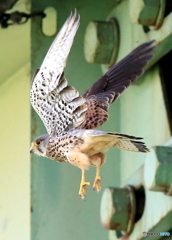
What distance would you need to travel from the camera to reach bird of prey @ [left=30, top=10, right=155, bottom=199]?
3521mm

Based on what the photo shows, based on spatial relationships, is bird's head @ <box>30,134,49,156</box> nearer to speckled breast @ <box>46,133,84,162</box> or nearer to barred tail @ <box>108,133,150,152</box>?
speckled breast @ <box>46,133,84,162</box>

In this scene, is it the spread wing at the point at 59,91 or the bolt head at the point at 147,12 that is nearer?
the spread wing at the point at 59,91

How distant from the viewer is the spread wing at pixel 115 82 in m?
3.78

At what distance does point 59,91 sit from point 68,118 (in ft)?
0.42

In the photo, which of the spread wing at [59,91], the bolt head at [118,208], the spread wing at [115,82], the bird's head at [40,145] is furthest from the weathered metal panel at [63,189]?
the spread wing at [59,91]

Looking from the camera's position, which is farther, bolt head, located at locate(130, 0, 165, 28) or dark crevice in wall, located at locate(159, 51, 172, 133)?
dark crevice in wall, located at locate(159, 51, 172, 133)

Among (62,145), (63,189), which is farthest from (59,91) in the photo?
(63,189)

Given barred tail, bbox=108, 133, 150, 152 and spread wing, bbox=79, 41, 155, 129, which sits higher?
spread wing, bbox=79, 41, 155, 129

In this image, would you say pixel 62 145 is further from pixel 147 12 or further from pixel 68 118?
pixel 147 12

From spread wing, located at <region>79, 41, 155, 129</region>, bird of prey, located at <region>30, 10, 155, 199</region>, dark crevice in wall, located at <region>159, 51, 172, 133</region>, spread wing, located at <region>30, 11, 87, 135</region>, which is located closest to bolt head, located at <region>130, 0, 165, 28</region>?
spread wing, located at <region>79, 41, 155, 129</region>

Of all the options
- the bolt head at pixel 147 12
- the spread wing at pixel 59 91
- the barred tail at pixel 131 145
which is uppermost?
the bolt head at pixel 147 12

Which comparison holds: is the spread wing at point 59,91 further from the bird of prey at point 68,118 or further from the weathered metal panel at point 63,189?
the weathered metal panel at point 63,189

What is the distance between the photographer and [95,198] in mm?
4996

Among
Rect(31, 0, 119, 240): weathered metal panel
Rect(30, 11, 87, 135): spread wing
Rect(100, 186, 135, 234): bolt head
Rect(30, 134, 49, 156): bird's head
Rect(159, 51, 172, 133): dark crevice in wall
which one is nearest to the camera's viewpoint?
Rect(30, 11, 87, 135): spread wing
